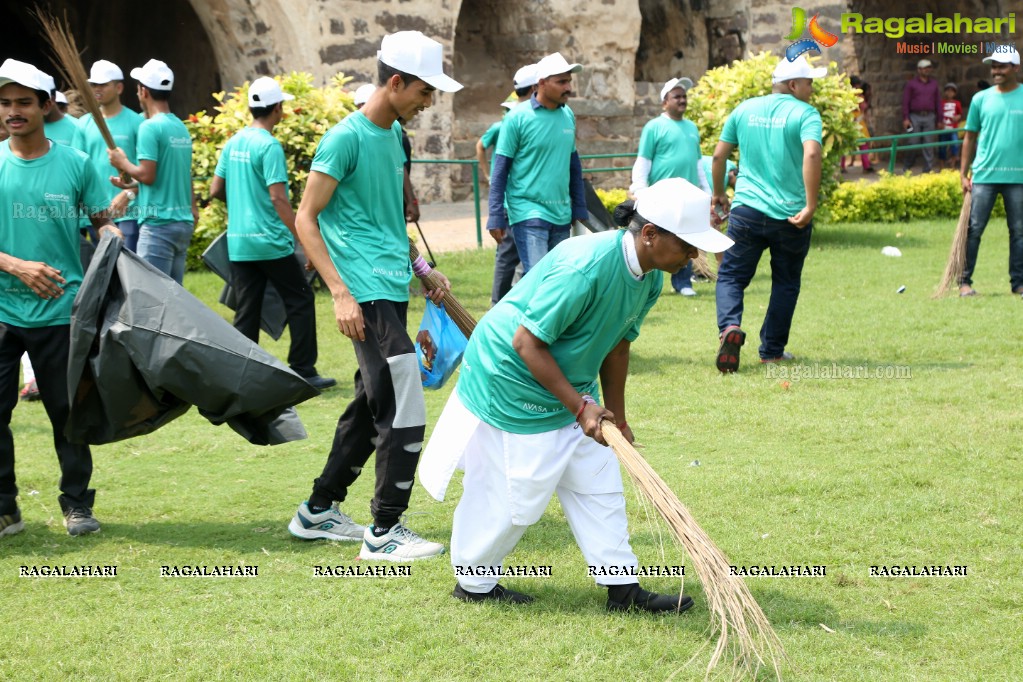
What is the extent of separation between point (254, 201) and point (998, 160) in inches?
233

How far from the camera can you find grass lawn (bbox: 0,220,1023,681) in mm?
3654

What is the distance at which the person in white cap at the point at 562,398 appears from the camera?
366cm

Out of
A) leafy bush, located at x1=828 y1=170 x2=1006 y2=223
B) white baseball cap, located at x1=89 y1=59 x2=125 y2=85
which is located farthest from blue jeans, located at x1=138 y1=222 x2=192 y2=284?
leafy bush, located at x1=828 y1=170 x2=1006 y2=223

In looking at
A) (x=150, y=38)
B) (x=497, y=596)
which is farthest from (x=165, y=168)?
(x=150, y=38)

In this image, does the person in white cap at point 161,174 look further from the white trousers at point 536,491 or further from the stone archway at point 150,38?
the stone archway at point 150,38

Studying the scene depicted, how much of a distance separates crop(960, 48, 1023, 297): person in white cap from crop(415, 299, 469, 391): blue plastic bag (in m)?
6.37

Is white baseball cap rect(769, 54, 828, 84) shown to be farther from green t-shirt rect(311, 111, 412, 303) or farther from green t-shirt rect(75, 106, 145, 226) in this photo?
green t-shirt rect(75, 106, 145, 226)

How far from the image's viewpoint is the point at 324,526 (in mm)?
4816

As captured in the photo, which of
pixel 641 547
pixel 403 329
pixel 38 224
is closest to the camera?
pixel 403 329

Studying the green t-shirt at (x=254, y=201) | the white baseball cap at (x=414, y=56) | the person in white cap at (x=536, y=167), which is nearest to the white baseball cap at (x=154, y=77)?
the green t-shirt at (x=254, y=201)

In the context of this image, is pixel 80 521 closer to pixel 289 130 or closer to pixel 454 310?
pixel 454 310

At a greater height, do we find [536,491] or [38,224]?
[38,224]

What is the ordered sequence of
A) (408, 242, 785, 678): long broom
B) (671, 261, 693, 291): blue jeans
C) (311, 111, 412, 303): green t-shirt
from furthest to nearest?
(671, 261, 693, 291): blue jeans → (311, 111, 412, 303): green t-shirt → (408, 242, 785, 678): long broom

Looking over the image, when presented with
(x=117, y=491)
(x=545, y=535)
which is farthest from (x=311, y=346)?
(x=545, y=535)
